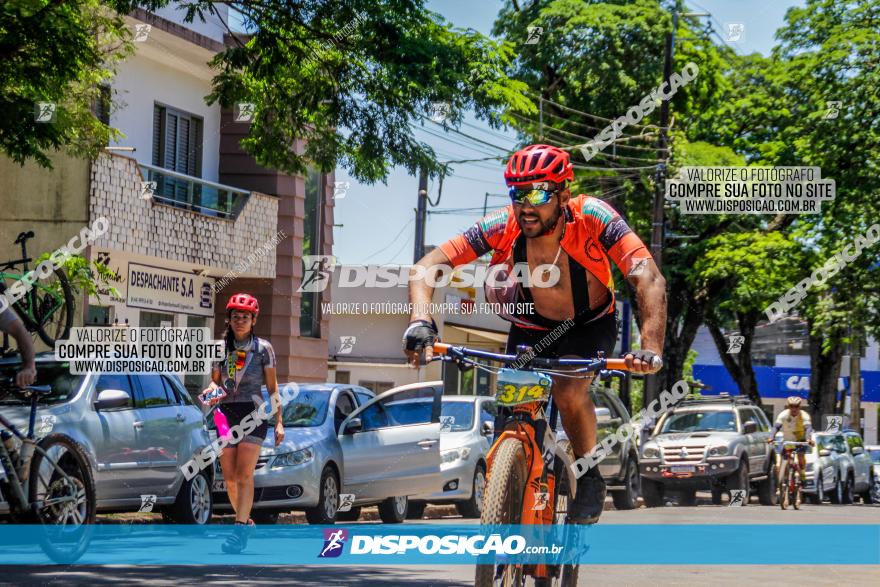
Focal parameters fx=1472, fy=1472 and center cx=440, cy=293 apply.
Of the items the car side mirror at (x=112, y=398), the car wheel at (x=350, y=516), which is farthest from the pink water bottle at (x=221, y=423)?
the car wheel at (x=350, y=516)

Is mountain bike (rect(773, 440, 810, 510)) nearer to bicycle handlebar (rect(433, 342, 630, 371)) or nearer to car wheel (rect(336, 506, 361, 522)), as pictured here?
car wheel (rect(336, 506, 361, 522))

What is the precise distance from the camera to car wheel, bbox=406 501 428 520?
64.6 feet

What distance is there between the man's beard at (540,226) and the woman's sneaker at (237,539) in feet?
17.6

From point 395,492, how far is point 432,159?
3.94 m

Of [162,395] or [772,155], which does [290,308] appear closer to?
[772,155]

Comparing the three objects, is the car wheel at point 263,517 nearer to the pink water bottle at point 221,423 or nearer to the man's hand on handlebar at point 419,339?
the pink water bottle at point 221,423

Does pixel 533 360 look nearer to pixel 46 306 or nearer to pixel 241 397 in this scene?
pixel 241 397

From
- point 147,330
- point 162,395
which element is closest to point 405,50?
point 162,395

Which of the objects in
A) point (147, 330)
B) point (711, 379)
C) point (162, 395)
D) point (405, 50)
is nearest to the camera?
point (162, 395)

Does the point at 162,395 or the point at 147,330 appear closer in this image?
the point at 162,395

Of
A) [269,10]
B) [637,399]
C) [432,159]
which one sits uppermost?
[269,10]

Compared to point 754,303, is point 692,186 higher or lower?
higher

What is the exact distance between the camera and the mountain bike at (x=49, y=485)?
9.31m

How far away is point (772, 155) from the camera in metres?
34.1
